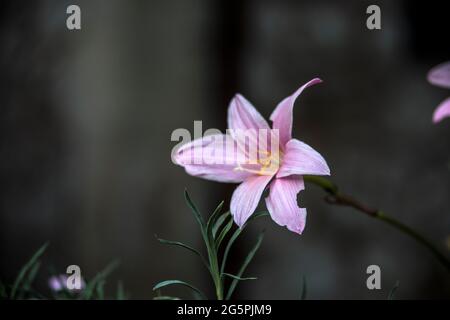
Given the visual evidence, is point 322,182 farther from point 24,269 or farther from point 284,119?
point 24,269

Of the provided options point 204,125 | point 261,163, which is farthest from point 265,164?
point 204,125

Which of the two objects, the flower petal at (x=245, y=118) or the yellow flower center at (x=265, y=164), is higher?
the flower petal at (x=245, y=118)

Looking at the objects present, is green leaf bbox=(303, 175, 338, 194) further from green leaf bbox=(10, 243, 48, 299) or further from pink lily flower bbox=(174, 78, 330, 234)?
green leaf bbox=(10, 243, 48, 299)

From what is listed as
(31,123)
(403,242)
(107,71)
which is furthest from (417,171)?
(31,123)

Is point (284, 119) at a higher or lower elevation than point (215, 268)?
higher

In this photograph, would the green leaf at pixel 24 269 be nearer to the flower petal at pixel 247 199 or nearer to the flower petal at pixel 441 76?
the flower petal at pixel 247 199

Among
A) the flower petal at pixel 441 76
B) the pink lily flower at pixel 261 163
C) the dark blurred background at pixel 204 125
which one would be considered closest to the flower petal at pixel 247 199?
the pink lily flower at pixel 261 163

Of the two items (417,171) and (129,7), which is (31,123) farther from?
(417,171)

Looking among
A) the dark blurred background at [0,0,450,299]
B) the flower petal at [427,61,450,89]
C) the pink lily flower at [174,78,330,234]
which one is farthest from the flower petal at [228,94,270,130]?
the dark blurred background at [0,0,450,299]
